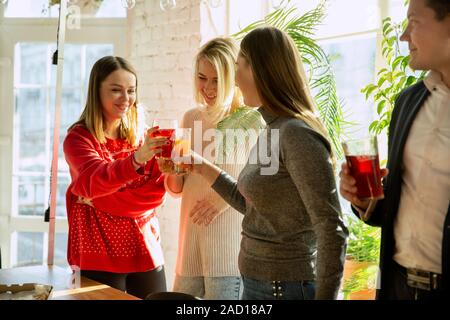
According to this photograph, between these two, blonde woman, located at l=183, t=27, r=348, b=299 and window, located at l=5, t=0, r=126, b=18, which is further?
window, located at l=5, t=0, r=126, b=18

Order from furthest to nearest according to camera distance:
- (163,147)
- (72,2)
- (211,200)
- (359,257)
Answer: (72,2) < (359,257) < (211,200) < (163,147)

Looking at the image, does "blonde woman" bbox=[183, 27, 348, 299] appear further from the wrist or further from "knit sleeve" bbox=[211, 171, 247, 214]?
the wrist

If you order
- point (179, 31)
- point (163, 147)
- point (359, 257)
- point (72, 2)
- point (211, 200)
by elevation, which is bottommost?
point (359, 257)

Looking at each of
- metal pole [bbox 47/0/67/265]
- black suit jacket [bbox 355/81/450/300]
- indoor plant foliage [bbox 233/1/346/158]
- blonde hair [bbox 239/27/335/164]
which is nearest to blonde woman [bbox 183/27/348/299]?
blonde hair [bbox 239/27/335/164]

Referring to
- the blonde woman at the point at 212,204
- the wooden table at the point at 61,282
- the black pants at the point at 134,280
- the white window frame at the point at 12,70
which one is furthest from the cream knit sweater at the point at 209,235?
the white window frame at the point at 12,70

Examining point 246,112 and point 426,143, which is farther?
point 246,112

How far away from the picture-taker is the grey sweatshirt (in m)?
1.71

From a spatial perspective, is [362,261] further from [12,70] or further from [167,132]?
[12,70]

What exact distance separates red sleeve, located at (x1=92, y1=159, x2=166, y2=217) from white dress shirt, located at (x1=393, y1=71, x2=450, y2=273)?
1292 mm

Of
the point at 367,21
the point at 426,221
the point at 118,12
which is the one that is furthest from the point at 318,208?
the point at 118,12

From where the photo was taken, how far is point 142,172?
2.74 meters

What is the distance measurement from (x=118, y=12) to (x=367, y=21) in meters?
1.79

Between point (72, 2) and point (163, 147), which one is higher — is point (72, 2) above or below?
above
